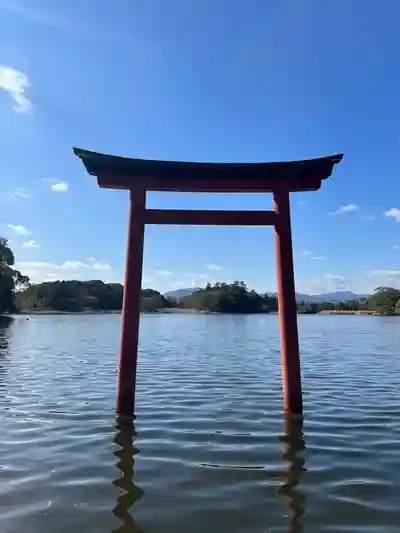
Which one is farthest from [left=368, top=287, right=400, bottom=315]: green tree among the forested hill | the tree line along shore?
the forested hill

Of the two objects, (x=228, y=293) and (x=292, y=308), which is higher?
(x=228, y=293)

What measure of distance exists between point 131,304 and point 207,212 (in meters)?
1.66

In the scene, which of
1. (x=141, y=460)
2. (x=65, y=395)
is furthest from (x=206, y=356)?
(x=141, y=460)

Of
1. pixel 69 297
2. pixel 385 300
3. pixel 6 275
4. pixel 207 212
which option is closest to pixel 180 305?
pixel 69 297

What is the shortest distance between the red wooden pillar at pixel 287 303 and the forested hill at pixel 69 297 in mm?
110889

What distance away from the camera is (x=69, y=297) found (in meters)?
121

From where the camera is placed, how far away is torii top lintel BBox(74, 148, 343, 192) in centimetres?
758

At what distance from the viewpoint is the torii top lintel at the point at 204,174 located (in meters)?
7.58

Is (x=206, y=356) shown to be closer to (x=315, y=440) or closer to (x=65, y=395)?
(x=65, y=395)

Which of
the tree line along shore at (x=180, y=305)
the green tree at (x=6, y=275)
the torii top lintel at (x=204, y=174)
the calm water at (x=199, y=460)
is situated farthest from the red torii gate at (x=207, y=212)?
the tree line along shore at (x=180, y=305)

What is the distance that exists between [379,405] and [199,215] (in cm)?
448

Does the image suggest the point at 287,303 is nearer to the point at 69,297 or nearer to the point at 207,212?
the point at 207,212

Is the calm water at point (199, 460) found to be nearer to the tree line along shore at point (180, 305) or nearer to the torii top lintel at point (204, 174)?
the torii top lintel at point (204, 174)

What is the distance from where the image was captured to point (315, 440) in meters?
6.68
